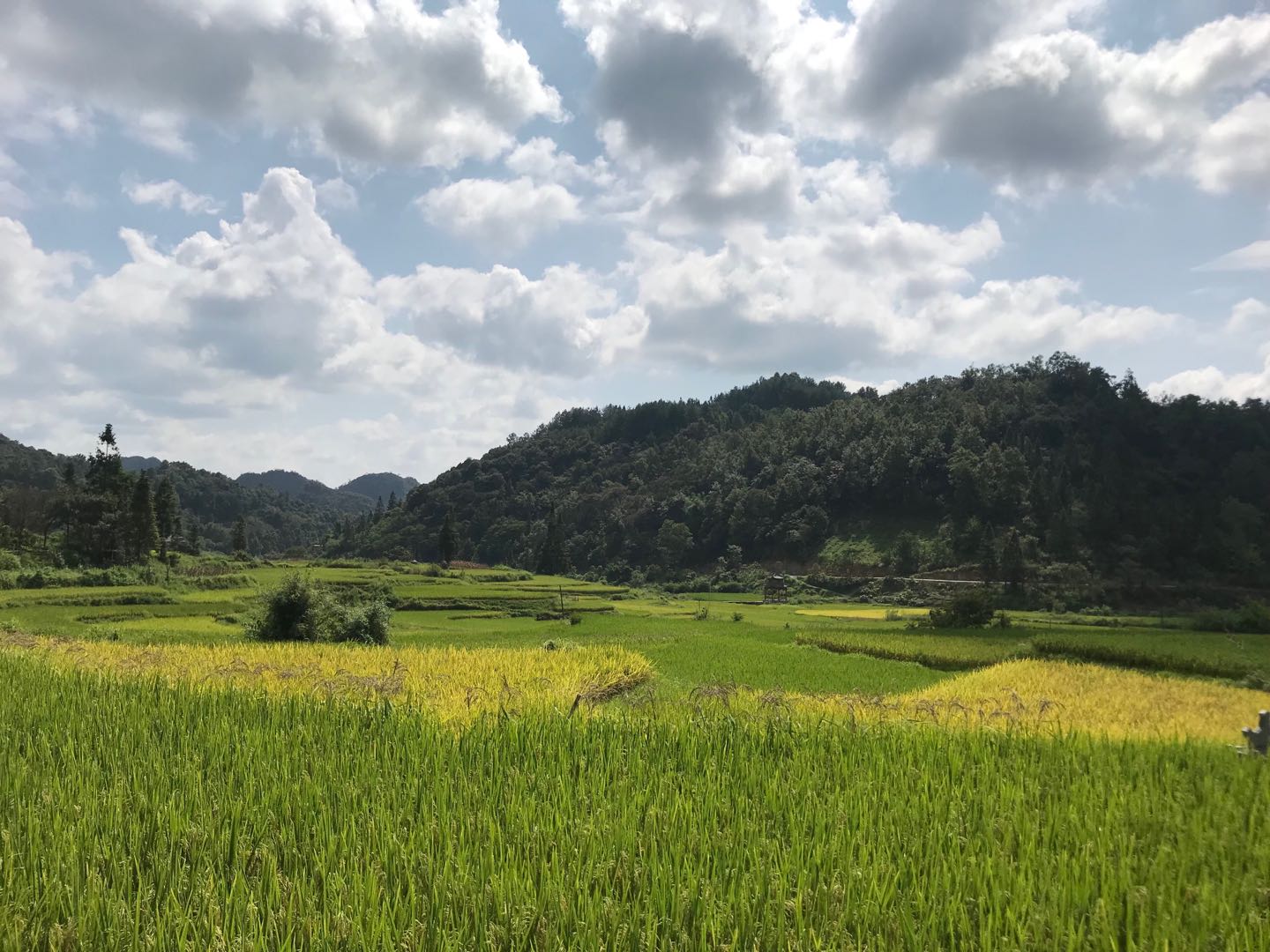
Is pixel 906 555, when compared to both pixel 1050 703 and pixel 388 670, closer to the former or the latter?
pixel 1050 703

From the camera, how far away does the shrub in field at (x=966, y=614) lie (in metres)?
32.6

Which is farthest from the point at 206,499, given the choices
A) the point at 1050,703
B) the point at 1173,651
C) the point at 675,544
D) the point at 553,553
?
the point at 1050,703

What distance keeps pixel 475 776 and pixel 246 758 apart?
192cm

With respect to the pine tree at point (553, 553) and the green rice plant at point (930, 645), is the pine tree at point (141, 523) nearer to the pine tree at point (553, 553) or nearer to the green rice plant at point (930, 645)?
the pine tree at point (553, 553)

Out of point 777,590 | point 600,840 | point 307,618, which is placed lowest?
point 777,590

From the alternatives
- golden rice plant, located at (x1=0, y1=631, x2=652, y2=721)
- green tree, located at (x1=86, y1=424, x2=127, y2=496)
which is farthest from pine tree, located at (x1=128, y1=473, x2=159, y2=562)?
golden rice plant, located at (x1=0, y1=631, x2=652, y2=721)

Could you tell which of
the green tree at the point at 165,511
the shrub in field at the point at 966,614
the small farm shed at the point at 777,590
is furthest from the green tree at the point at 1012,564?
the green tree at the point at 165,511

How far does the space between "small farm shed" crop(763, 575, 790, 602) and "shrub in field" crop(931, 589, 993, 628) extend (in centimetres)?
3840

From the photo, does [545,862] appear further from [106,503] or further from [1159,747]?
[106,503]

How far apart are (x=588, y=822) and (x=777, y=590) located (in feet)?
245

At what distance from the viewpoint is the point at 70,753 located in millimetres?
5754

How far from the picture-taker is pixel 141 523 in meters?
64.5

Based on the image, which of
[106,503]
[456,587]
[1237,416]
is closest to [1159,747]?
[456,587]

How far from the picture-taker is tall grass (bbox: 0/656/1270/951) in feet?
10.5
